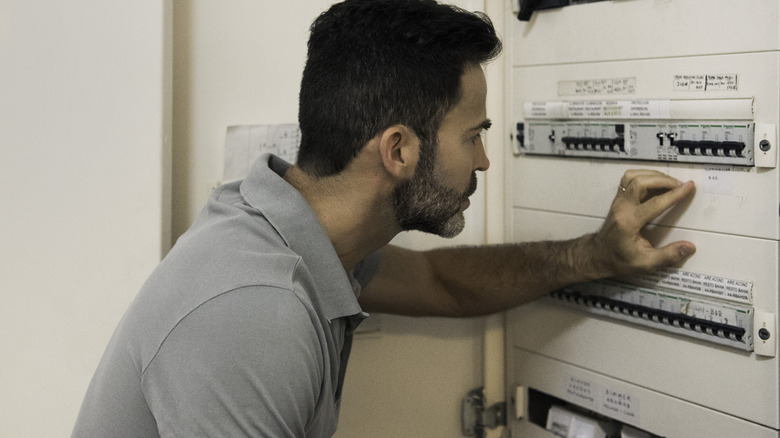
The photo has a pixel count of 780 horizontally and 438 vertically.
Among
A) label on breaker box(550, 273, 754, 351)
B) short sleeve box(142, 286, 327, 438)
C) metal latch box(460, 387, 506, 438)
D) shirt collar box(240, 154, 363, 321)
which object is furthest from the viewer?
metal latch box(460, 387, 506, 438)

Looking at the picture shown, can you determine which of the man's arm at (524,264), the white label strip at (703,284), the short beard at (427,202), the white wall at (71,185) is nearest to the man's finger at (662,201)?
the man's arm at (524,264)

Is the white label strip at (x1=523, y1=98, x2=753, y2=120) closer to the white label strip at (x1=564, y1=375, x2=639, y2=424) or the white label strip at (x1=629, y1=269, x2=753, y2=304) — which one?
the white label strip at (x1=629, y1=269, x2=753, y2=304)

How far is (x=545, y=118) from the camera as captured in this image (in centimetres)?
140

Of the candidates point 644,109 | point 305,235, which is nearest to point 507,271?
point 644,109

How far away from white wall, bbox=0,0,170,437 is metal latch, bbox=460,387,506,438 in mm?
760

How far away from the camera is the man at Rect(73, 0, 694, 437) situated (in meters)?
0.88

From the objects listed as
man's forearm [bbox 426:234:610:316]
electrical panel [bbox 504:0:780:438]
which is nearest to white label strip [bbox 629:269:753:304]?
electrical panel [bbox 504:0:780:438]

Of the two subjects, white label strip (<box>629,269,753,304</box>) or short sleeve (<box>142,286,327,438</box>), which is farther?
white label strip (<box>629,269,753,304</box>)

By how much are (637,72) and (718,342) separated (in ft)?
1.49

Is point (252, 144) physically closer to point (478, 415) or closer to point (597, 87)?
point (597, 87)

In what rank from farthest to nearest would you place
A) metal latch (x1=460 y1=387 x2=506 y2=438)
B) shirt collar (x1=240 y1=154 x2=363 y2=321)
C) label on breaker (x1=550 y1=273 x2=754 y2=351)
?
metal latch (x1=460 y1=387 x2=506 y2=438) < label on breaker (x1=550 y1=273 x2=754 y2=351) < shirt collar (x1=240 y1=154 x2=363 y2=321)

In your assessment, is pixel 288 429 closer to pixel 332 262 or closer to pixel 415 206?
pixel 332 262

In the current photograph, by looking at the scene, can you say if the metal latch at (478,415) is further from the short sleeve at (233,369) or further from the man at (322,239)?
the short sleeve at (233,369)

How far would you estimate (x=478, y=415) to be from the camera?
1611 mm
